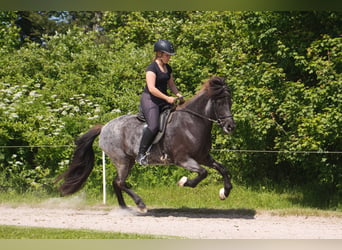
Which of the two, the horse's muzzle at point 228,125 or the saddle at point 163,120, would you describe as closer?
the horse's muzzle at point 228,125

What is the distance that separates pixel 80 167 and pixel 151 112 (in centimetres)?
188

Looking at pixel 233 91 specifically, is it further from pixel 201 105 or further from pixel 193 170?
pixel 193 170

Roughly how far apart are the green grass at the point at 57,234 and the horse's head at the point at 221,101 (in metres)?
2.13

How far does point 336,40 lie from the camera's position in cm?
995

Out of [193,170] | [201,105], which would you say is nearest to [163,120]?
[201,105]

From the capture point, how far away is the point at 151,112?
8.81 meters

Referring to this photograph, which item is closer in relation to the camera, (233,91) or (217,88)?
(217,88)

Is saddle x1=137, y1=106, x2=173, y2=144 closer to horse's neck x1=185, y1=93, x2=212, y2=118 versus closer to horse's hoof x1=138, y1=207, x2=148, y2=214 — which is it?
horse's neck x1=185, y1=93, x2=212, y2=118

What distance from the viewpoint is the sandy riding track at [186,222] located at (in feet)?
25.1

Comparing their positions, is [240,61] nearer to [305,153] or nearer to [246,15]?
[246,15]

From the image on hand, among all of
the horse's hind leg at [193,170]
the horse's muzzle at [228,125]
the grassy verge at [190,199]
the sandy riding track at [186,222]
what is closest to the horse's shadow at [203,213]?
the sandy riding track at [186,222]

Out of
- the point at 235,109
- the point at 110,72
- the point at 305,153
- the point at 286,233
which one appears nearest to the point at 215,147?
the point at 235,109

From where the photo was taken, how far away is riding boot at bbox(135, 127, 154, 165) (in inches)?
349

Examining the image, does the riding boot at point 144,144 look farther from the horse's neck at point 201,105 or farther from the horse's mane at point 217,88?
the horse's mane at point 217,88
